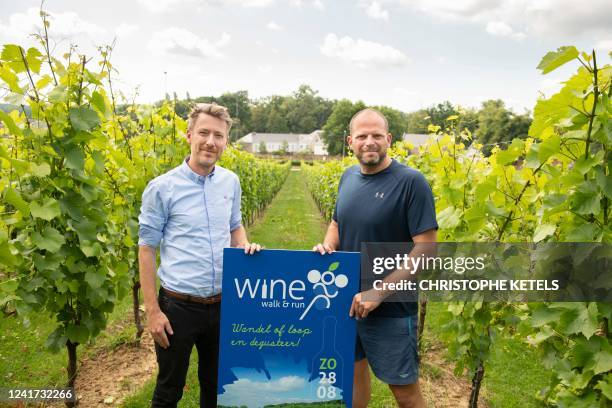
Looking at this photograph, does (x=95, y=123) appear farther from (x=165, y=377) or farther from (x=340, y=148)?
(x=340, y=148)

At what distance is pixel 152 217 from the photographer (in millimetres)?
2523

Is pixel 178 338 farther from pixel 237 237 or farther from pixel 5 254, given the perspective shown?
pixel 5 254

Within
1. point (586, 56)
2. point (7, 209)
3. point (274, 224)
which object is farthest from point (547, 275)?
point (274, 224)

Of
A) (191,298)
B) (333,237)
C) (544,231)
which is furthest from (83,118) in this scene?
(544,231)

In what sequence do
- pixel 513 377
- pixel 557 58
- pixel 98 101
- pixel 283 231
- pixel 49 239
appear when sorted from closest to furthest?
pixel 557 58 → pixel 49 239 → pixel 98 101 → pixel 513 377 → pixel 283 231

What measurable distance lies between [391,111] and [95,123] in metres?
74.9

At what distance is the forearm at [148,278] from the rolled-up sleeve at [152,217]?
0.05m

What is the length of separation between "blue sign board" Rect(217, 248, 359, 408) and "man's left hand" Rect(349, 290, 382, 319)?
0.03 metres

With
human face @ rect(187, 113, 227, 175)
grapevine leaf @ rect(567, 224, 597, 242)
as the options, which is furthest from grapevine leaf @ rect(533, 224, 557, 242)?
human face @ rect(187, 113, 227, 175)

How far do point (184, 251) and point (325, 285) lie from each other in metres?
0.84

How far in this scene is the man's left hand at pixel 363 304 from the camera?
2.33 metres

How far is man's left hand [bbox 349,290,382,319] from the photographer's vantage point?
2.33m

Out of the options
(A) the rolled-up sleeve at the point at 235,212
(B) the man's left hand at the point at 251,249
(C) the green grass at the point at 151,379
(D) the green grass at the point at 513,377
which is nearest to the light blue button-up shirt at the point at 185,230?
(A) the rolled-up sleeve at the point at 235,212

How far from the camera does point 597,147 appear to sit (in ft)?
5.90
